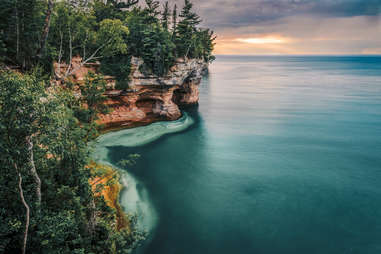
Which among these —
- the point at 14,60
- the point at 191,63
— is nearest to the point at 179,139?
the point at 191,63

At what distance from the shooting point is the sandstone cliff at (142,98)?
31.3 m

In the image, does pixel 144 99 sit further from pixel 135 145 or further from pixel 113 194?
pixel 113 194

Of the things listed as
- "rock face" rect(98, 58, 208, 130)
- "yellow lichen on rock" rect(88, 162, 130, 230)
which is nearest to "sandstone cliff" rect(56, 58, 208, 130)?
"rock face" rect(98, 58, 208, 130)

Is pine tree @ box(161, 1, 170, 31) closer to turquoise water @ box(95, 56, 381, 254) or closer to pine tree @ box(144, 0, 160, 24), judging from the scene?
pine tree @ box(144, 0, 160, 24)

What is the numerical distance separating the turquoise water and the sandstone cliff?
2742mm

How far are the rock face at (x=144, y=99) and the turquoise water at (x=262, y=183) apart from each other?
281 cm

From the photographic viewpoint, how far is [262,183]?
67.5 feet

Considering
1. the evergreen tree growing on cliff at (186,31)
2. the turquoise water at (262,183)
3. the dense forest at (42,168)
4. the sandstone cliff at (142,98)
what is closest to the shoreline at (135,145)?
the turquoise water at (262,183)

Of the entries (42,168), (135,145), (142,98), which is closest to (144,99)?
(142,98)

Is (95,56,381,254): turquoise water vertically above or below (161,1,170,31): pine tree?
below

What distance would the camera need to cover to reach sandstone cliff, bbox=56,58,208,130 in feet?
103

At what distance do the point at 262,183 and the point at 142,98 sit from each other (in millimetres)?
21565

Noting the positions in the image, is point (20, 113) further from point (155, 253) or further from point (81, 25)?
point (81, 25)

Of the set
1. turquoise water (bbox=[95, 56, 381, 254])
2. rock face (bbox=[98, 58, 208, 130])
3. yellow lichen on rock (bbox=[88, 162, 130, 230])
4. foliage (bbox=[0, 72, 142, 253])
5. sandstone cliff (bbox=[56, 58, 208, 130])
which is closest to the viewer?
foliage (bbox=[0, 72, 142, 253])
